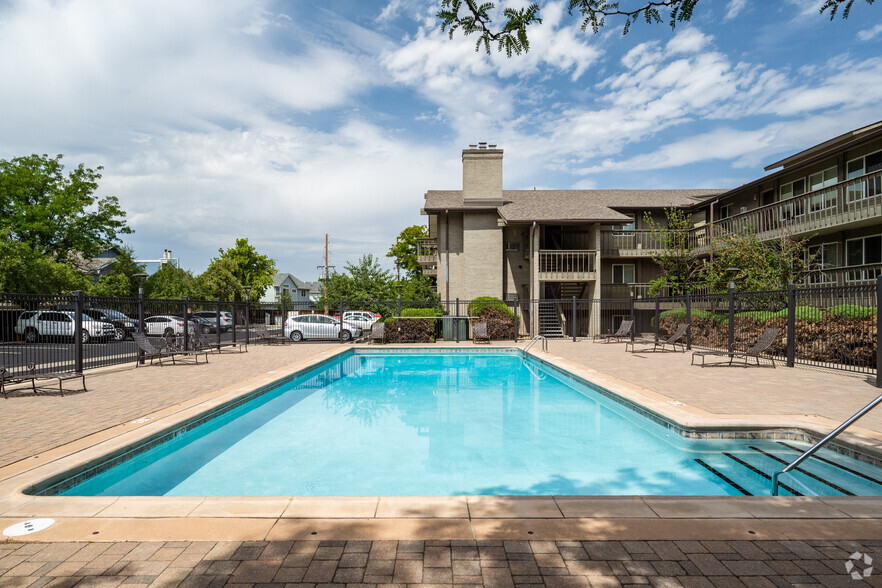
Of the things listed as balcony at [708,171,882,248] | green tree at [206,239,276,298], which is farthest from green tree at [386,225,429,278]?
balcony at [708,171,882,248]

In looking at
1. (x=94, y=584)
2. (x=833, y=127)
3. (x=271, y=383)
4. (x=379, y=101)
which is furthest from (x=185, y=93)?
(x=833, y=127)

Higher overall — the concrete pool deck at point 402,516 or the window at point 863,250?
the window at point 863,250

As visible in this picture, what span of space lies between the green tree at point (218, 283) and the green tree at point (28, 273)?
10.2m

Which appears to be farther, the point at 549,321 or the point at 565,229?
the point at 565,229

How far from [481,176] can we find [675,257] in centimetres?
1181

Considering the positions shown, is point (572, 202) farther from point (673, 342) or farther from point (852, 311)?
point (852, 311)

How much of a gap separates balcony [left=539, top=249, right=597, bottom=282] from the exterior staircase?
5.83 ft

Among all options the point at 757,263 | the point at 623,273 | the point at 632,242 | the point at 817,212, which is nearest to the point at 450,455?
the point at 757,263

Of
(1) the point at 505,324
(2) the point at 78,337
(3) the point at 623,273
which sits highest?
(3) the point at 623,273

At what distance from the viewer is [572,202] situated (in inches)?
1130

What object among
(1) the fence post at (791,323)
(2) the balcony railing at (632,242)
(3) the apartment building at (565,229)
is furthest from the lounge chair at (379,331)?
(1) the fence post at (791,323)

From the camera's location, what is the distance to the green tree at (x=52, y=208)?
34.5 metres

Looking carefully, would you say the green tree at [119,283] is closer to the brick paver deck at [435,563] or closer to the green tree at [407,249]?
the green tree at [407,249]

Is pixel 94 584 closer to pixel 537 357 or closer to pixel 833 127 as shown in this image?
pixel 537 357
